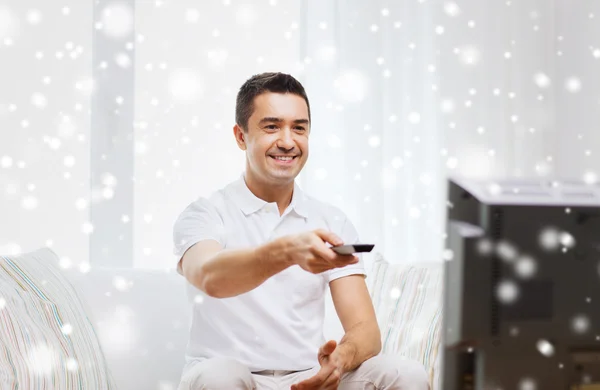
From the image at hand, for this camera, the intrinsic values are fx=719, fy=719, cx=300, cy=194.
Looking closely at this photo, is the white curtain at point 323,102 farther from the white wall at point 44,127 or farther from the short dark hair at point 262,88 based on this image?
the short dark hair at point 262,88

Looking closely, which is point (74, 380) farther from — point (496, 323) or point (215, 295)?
point (496, 323)

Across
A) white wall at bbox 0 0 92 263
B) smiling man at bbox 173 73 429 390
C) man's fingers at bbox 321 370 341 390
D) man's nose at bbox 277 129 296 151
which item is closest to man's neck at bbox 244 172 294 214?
smiling man at bbox 173 73 429 390

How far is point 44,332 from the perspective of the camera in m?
1.81

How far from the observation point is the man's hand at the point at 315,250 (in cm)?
125

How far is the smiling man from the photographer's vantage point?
5.04 feet

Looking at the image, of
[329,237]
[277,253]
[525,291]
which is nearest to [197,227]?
[277,253]

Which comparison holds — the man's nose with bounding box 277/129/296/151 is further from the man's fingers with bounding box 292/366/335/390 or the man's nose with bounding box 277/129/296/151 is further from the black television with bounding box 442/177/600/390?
the black television with bounding box 442/177/600/390

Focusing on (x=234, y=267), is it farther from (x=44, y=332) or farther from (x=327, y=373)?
(x=44, y=332)

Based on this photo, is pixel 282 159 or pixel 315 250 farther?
pixel 282 159

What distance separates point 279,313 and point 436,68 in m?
1.57

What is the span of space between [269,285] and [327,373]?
384 mm

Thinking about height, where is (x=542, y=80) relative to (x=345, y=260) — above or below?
above

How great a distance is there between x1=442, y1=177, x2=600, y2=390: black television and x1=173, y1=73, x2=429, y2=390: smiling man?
0.52 metres

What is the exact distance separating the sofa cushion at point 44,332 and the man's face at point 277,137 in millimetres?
633
